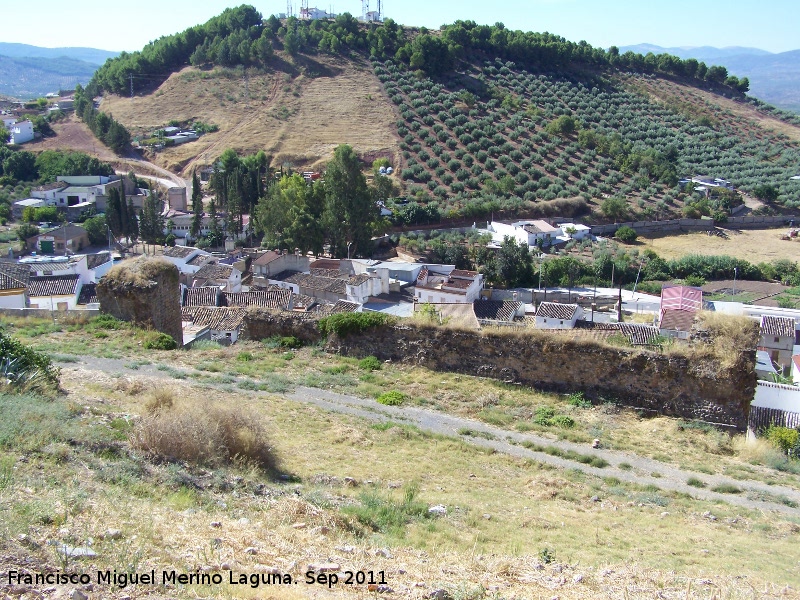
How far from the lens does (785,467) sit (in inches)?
381

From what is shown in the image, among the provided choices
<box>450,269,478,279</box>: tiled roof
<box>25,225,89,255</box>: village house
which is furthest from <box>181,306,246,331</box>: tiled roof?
<box>25,225,89,255</box>: village house

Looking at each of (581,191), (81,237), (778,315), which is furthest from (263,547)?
(581,191)

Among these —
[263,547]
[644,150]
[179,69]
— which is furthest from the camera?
[179,69]

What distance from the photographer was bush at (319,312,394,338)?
1284 centimetres

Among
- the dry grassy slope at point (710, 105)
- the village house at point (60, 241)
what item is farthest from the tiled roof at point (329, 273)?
the dry grassy slope at point (710, 105)

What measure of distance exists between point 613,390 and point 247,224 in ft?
135

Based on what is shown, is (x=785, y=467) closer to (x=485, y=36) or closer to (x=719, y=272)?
(x=719, y=272)

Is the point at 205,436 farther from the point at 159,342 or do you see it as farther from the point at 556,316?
the point at 556,316

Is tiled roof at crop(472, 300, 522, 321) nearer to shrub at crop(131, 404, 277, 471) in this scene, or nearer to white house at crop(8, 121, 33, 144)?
shrub at crop(131, 404, 277, 471)

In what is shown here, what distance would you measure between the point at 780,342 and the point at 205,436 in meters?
25.8

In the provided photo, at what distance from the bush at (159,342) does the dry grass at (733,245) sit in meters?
40.8

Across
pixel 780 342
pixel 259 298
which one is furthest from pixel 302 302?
pixel 780 342

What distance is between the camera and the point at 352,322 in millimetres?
12969

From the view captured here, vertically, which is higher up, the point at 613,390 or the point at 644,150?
the point at 644,150
